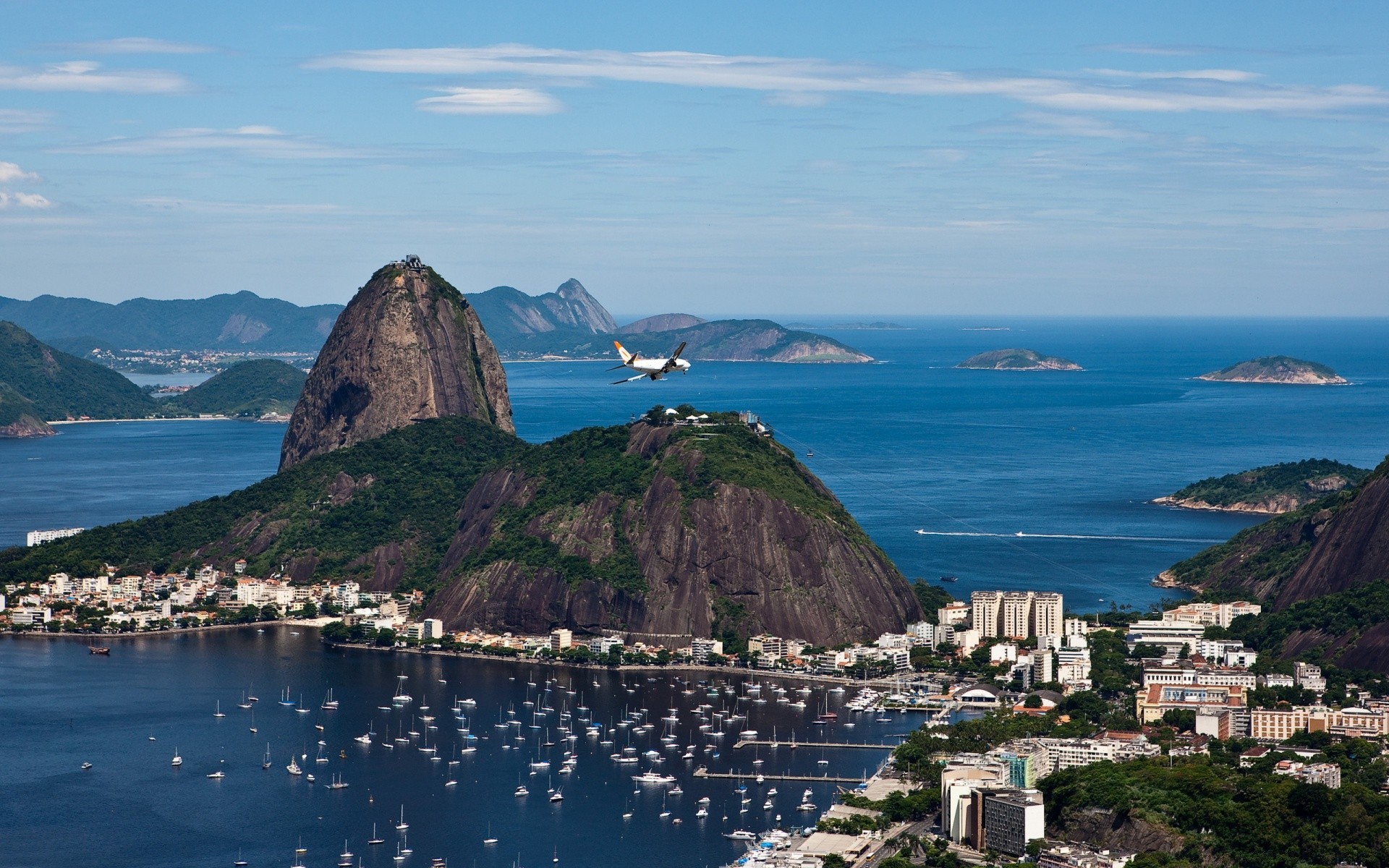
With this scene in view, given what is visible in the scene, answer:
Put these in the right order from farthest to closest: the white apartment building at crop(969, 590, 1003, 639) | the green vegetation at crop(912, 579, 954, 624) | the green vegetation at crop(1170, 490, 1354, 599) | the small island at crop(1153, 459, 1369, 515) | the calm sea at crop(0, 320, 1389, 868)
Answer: the small island at crop(1153, 459, 1369, 515) < the green vegetation at crop(1170, 490, 1354, 599) < the green vegetation at crop(912, 579, 954, 624) < the white apartment building at crop(969, 590, 1003, 639) < the calm sea at crop(0, 320, 1389, 868)

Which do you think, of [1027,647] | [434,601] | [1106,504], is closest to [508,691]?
[434,601]

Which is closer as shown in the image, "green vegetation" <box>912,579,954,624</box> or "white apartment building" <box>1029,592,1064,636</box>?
"white apartment building" <box>1029,592,1064,636</box>

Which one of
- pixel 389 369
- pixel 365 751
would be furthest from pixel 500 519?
pixel 365 751

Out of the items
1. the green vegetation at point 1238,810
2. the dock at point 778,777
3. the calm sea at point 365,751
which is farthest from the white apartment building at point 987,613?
the green vegetation at point 1238,810

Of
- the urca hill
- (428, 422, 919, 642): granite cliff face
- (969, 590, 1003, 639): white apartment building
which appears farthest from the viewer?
the urca hill

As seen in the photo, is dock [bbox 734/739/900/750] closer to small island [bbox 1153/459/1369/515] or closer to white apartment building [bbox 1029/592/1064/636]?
white apartment building [bbox 1029/592/1064/636]

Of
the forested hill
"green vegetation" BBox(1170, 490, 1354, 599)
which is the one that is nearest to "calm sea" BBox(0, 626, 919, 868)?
the forested hill

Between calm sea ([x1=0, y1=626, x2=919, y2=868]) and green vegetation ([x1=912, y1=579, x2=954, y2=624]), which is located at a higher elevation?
green vegetation ([x1=912, y1=579, x2=954, y2=624])
